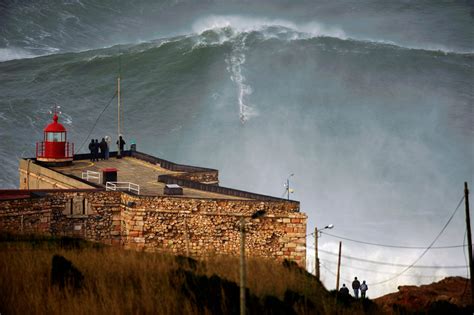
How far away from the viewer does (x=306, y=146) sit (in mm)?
85375

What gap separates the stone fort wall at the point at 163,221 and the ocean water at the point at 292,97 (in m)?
22.4

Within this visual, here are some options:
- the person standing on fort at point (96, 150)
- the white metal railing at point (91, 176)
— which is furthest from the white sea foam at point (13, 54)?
the white metal railing at point (91, 176)

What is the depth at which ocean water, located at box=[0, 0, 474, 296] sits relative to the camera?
7394 cm

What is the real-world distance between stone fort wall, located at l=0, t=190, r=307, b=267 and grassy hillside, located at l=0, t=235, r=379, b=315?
7882 millimetres

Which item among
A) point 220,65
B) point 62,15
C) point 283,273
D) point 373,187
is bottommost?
point 283,273

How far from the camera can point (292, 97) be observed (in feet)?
311

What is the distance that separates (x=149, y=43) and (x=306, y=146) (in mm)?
33939

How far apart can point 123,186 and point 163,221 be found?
14.6ft

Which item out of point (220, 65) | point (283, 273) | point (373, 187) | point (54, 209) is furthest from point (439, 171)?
point (283, 273)

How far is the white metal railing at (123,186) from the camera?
35438 mm

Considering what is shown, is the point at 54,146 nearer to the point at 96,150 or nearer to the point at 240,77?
the point at 96,150

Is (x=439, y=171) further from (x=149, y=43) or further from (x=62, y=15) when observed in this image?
(x=62, y=15)

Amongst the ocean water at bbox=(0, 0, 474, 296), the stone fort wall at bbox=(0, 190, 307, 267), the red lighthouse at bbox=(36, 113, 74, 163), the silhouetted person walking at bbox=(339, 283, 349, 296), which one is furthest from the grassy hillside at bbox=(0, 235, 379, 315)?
the ocean water at bbox=(0, 0, 474, 296)

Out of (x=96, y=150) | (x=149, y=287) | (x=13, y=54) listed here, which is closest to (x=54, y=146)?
(x=96, y=150)
